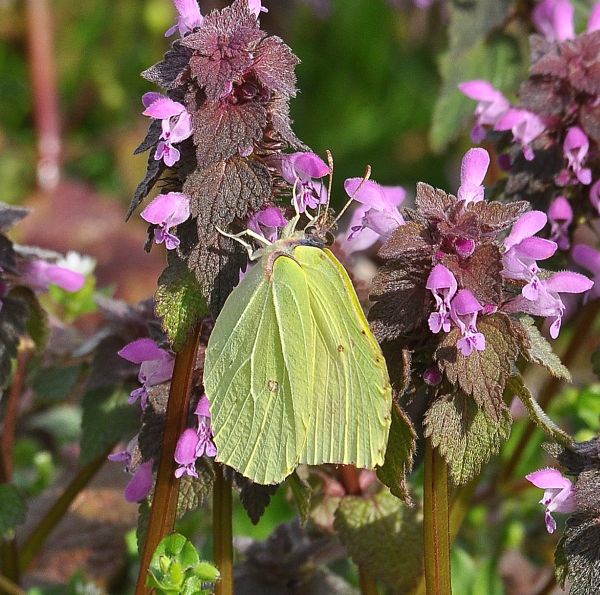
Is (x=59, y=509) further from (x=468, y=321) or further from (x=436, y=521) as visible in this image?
(x=468, y=321)

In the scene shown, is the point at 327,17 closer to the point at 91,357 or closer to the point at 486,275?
the point at 91,357

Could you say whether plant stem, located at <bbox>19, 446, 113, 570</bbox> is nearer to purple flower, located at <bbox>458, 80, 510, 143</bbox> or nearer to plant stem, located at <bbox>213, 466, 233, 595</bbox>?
plant stem, located at <bbox>213, 466, 233, 595</bbox>

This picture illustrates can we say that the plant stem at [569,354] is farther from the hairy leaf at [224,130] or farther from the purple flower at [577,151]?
the hairy leaf at [224,130]

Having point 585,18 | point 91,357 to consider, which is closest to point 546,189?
point 91,357

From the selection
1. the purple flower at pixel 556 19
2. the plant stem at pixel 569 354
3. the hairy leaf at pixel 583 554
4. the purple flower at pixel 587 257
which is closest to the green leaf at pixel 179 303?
the hairy leaf at pixel 583 554

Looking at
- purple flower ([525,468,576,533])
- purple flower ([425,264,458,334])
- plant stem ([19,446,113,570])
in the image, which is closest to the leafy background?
plant stem ([19,446,113,570])
